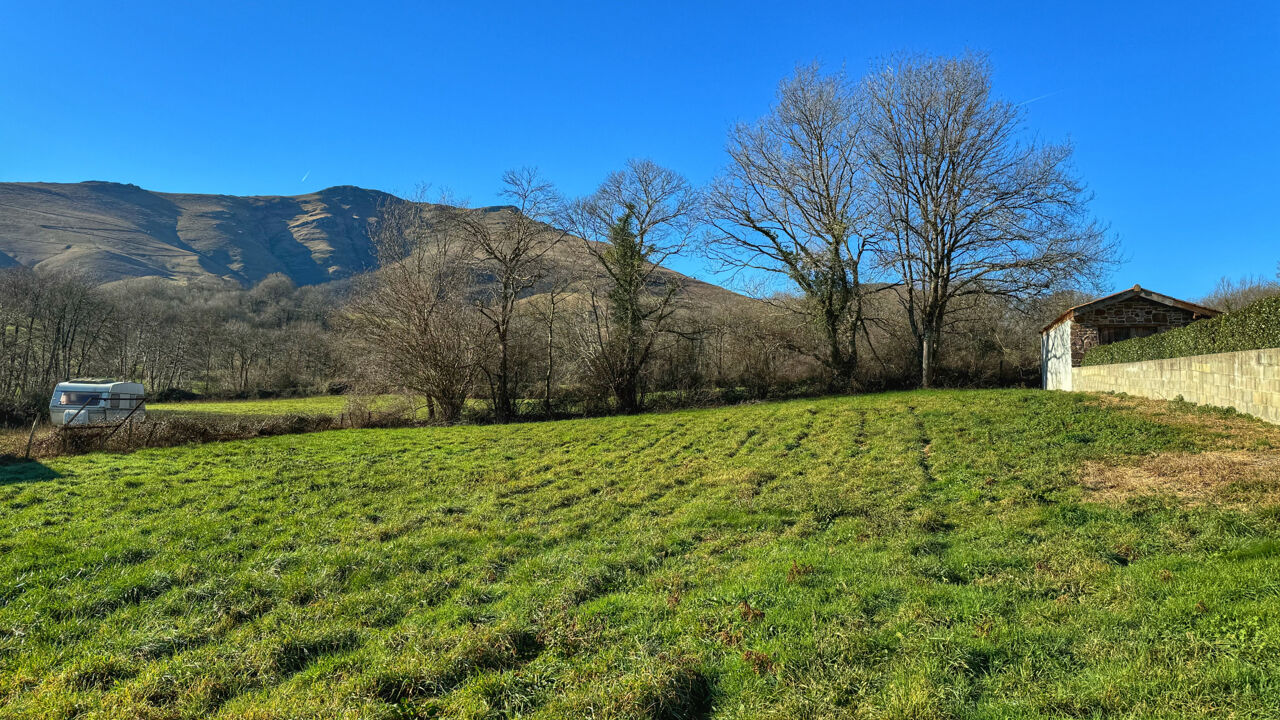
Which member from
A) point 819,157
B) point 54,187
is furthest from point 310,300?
point 54,187

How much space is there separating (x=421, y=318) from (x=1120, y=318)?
90.0ft

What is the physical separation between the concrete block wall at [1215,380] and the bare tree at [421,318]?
23639 mm

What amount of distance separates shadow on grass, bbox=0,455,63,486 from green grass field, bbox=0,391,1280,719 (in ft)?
2.18

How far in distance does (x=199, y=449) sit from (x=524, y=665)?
18.0 meters

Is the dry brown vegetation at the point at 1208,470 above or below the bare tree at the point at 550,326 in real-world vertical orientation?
below

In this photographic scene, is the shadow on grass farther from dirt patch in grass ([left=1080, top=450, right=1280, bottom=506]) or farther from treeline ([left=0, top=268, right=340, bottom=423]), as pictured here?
dirt patch in grass ([left=1080, top=450, right=1280, bottom=506])

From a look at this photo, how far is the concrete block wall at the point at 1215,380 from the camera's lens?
10.4 m

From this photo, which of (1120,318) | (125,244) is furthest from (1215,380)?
(125,244)

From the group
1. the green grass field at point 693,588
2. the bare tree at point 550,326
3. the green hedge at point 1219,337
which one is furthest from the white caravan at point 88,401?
the green hedge at point 1219,337

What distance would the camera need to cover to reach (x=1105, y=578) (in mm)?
4801

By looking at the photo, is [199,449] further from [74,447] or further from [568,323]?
[568,323]

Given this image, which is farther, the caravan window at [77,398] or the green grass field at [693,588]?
the caravan window at [77,398]

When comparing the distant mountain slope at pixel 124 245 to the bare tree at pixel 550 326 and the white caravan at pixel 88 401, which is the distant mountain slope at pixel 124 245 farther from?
the bare tree at pixel 550 326

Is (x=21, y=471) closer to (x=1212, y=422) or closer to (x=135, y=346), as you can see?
(x=1212, y=422)
